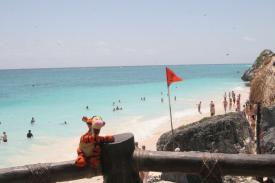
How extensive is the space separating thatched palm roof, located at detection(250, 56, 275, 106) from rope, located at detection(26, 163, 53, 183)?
6.83 metres

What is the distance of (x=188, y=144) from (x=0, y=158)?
17.7 meters

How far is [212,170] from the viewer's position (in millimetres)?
3463

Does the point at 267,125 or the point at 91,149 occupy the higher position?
the point at 91,149

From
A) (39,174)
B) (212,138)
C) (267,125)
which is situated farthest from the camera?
(212,138)

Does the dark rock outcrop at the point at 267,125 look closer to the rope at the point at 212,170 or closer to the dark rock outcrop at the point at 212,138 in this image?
the dark rock outcrop at the point at 212,138

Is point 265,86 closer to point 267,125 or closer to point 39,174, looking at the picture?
point 267,125

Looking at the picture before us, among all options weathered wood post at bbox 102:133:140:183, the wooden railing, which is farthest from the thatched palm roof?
weathered wood post at bbox 102:133:140:183

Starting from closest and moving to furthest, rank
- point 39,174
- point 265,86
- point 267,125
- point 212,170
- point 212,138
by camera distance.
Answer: point 212,170 < point 39,174 < point 265,86 < point 267,125 < point 212,138

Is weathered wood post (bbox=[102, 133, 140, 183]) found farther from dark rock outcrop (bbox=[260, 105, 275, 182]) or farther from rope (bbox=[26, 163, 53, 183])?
dark rock outcrop (bbox=[260, 105, 275, 182])

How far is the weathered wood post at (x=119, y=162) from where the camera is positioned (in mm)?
3500

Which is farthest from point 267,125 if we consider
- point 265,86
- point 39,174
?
point 39,174

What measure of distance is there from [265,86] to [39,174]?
7.13m

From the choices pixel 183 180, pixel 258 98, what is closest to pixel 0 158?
pixel 183 180

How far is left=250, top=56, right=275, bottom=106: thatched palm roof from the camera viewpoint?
9.12m
